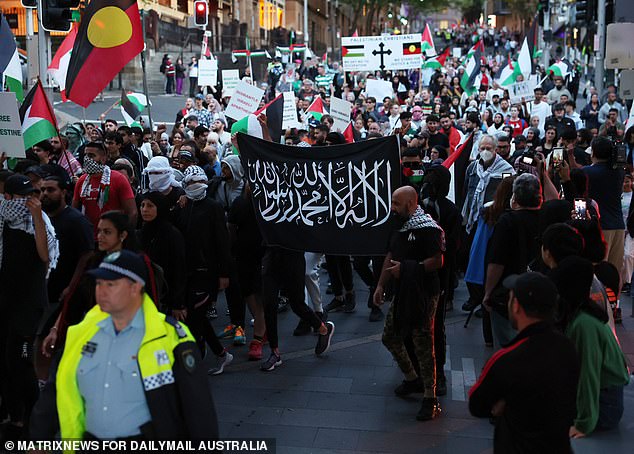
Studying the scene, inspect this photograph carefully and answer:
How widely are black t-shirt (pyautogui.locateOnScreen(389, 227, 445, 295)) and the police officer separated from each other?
296 centimetres

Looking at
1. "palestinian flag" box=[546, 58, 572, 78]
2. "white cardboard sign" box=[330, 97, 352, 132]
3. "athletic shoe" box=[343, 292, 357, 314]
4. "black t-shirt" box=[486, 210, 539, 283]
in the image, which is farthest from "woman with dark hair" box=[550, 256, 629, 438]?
"palestinian flag" box=[546, 58, 572, 78]

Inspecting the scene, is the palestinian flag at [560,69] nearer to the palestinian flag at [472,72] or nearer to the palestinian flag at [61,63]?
the palestinian flag at [472,72]

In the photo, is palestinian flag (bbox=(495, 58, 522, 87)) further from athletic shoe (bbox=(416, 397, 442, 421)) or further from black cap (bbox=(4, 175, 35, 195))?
black cap (bbox=(4, 175, 35, 195))

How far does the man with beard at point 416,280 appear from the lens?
635 centimetres

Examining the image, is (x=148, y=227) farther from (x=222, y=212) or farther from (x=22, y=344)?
(x=22, y=344)

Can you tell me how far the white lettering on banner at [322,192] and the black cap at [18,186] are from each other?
250cm

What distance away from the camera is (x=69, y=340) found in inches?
147

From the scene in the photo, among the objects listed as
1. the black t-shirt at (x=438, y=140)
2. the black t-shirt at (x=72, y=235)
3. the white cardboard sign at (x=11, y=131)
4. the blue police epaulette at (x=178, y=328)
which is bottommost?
the black t-shirt at (x=438, y=140)

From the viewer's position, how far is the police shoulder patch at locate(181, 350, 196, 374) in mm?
3670

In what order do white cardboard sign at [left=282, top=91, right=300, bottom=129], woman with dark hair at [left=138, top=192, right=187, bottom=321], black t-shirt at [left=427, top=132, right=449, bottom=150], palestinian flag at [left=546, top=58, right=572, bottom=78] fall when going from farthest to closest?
palestinian flag at [left=546, top=58, right=572, bottom=78] < white cardboard sign at [left=282, top=91, right=300, bottom=129] < black t-shirt at [left=427, top=132, right=449, bottom=150] < woman with dark hair at [left=138, top=192, right=187, bottom=321]

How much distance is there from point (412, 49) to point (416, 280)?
1482 cm

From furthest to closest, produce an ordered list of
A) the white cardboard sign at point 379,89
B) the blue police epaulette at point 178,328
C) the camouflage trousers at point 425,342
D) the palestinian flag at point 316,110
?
the white cardboard sign at point 379,89
the palestinian flag at point 316,110
the camouflage trousers at point 425,342
the blue police epaulette at point 178,328

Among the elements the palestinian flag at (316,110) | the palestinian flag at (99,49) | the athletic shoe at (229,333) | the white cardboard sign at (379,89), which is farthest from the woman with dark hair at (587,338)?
the white cardboard sign at (379,89)

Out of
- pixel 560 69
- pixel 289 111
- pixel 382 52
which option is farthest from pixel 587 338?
pixel 560 69
